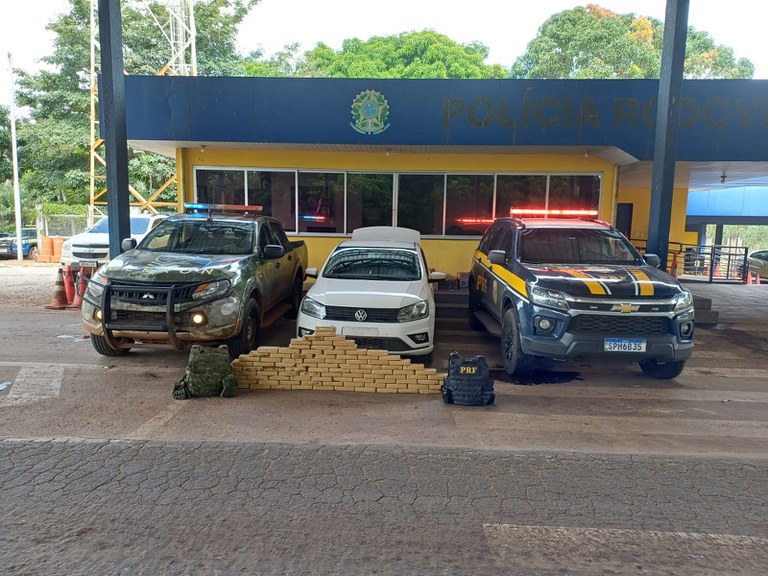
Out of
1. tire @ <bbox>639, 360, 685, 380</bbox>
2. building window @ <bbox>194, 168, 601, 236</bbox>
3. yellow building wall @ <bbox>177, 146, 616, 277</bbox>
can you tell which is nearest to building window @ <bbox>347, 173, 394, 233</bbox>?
building window @ <bbox>194, 168, 601, 236</bbox>

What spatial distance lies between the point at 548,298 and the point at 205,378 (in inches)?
154

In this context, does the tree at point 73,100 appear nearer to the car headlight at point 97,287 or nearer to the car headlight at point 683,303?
the car headlight at point 97,287

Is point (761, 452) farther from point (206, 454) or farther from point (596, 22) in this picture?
point (596, 22)

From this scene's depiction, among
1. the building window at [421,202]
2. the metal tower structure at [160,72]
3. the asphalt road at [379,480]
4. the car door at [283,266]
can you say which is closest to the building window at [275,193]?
the building window at [421,202]

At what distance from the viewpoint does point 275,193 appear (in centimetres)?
1406

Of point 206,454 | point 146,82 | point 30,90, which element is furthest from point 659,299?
point 30,90

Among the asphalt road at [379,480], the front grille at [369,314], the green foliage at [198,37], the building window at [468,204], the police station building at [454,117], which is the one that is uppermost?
the green foliage at [198,37]

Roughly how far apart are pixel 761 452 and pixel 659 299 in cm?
193

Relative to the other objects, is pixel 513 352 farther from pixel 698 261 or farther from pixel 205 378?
pixel 698 261

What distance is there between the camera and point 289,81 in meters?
11.7

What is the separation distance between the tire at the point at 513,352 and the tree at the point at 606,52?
36854 mm

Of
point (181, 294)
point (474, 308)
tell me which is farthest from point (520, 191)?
point (181, 294)

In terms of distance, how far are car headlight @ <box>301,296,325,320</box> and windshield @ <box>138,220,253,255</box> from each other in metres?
1.41

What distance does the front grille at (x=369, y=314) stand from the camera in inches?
277
